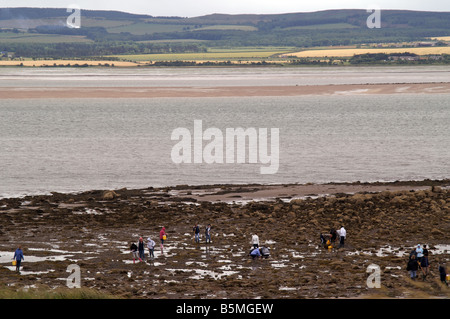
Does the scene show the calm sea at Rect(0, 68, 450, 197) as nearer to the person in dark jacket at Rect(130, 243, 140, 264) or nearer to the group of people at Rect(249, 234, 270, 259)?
the person in dark jacket at Rect(130, 243, 140, 264)

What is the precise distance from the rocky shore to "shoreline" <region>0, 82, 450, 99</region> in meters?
71.1

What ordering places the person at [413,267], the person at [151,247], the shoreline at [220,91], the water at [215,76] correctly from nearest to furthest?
the person at [413,267] → the person at [151,247] → the shoreline at [220,91] → the water at [215,76]

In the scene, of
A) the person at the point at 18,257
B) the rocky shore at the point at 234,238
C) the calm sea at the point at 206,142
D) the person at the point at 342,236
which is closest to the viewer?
the rocky shore at the point at 234,238

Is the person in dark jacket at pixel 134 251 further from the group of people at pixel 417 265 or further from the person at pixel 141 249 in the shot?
the group of people at pixel 417 265

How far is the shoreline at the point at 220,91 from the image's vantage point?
11256 cm

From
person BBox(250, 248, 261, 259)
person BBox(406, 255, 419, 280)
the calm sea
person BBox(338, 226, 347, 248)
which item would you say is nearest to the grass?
person BBox(250, 248, 261, 259)

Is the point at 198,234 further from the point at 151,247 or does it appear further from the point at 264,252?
the point at 264,252

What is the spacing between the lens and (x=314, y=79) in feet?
449

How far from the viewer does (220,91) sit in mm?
115625

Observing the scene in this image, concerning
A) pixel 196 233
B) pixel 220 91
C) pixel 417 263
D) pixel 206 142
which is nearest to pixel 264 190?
pixel 196 233

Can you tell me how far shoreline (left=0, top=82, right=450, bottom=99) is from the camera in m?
113

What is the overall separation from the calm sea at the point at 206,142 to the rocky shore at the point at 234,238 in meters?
5.08

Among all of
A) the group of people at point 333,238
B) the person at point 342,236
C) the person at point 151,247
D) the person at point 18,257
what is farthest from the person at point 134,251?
the person at point 342,236

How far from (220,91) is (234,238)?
86.0m
